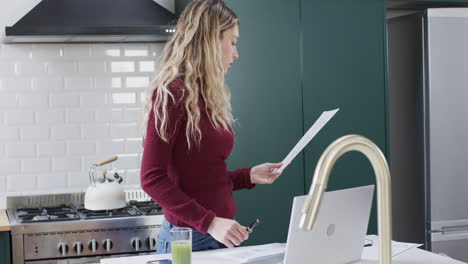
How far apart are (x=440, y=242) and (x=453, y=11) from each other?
1330mm

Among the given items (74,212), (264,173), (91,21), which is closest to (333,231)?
(264,173)

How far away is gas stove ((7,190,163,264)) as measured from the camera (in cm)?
319

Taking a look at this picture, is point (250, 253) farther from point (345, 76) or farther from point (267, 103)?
point (345, 76)

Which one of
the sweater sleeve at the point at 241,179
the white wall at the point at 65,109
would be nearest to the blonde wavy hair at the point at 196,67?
the sweater sleeve at the point at 241,179

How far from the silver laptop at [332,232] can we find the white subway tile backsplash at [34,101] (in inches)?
84.0

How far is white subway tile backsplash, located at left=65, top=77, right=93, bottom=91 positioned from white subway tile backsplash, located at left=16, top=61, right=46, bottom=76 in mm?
147

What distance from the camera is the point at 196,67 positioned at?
2.36m

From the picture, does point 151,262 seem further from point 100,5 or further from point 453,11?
point 453,11

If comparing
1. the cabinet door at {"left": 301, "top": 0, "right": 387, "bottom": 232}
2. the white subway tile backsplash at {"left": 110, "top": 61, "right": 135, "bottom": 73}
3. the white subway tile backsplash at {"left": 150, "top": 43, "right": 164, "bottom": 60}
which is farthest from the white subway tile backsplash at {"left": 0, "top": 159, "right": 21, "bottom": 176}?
the cabinet door at {"left": 301, "top": 0, "right": 387, "bottom": 232}

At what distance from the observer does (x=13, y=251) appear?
3.16m

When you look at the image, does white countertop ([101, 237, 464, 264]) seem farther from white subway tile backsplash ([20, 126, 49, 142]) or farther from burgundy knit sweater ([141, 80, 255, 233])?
white subway tile backsplash ([20, 126, 49, 142])

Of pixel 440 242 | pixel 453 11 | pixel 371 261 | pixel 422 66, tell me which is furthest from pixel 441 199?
pixel 371 261

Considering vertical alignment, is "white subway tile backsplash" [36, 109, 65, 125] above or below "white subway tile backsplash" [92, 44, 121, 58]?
below

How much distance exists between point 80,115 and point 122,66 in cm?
37
